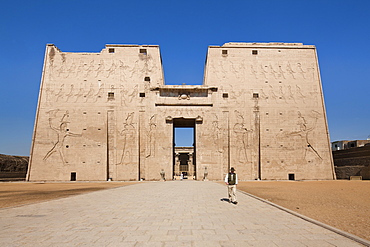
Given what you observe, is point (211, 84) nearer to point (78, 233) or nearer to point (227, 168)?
point (227, 168)

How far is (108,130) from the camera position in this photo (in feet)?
89.4

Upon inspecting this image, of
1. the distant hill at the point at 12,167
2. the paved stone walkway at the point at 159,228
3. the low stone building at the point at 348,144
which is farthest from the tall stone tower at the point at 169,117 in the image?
the paved stone walkway at the point at 159,228

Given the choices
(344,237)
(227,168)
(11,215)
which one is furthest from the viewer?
(227,168)

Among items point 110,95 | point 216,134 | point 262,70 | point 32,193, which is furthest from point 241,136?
point 32,193

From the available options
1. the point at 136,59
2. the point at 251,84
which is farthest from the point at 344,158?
the point at 136,59

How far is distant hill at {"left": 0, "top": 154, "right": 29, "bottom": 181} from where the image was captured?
1110 inches

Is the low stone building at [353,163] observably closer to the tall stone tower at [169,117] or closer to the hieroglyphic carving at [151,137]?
the tall stone tower at [169,117]

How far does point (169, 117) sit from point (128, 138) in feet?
14.5

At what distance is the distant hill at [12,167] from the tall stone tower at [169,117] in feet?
12.7

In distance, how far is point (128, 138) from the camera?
2708 centimetres

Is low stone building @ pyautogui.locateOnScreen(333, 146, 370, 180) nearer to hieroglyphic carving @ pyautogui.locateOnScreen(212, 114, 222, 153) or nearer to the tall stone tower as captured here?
the tall stone tower

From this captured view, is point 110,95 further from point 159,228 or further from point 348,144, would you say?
point 348,144

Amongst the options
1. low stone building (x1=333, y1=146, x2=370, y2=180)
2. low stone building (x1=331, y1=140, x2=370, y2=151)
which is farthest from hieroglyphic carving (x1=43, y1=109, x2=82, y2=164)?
low stone building (x1=331, y1=140, x2=370, y2=151)

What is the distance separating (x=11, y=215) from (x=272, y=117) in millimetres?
25105
